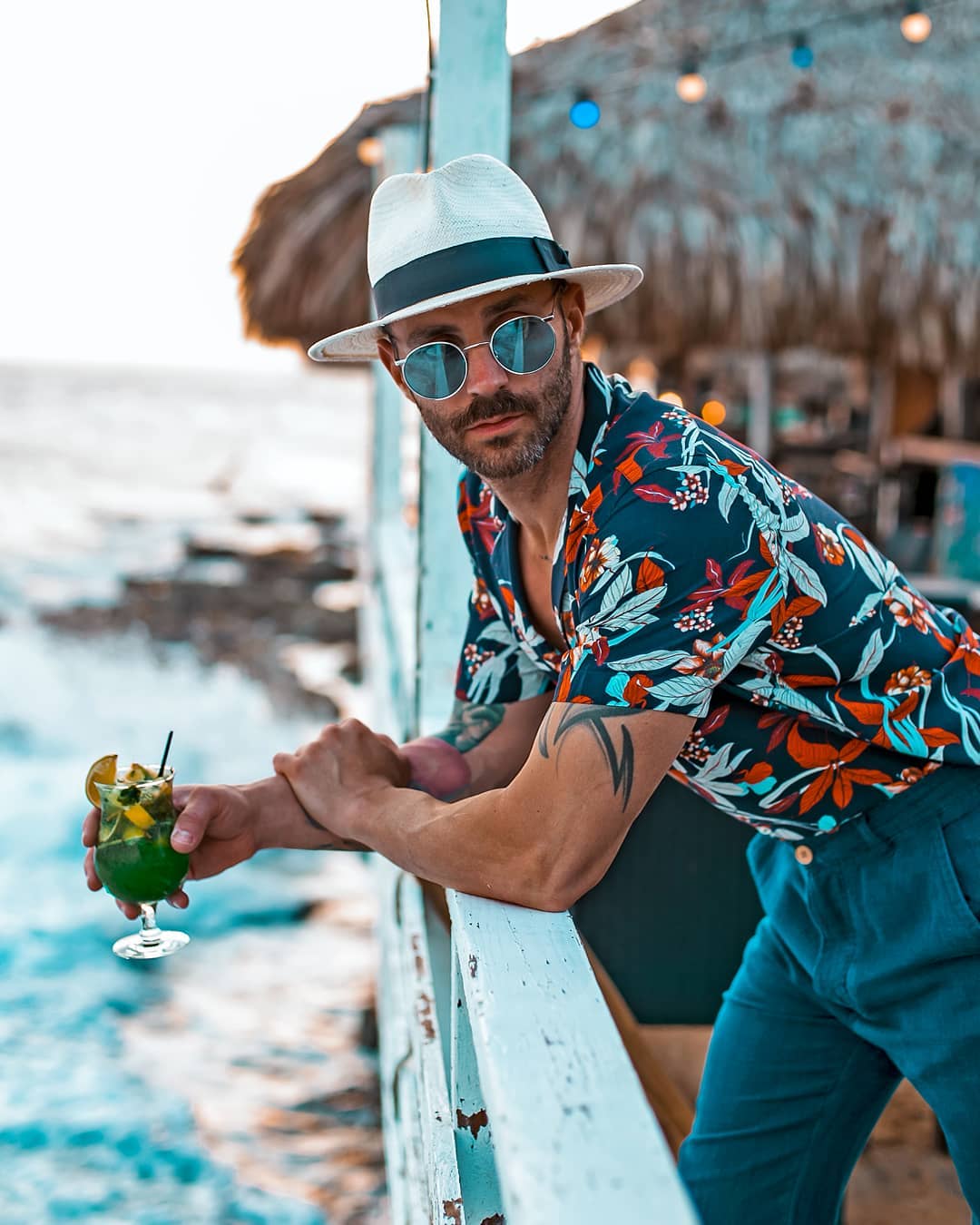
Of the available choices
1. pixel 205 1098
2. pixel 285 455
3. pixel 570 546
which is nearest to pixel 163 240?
pixel 285 455

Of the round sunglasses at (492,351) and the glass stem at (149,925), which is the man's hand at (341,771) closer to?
the glass stem at (149,925)

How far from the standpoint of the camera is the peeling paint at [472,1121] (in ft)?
4.93

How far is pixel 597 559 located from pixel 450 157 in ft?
4.42

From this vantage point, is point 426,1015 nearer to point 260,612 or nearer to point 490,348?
point 490,348

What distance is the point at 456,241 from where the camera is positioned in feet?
5.23

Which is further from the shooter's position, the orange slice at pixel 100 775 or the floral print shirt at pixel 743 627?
the orange slice at pixel 100 775

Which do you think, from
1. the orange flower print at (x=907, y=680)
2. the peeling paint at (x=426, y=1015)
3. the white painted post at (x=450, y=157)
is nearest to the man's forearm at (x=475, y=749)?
the peeling paint at (x=426, y=1015)

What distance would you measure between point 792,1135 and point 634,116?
5.47 m

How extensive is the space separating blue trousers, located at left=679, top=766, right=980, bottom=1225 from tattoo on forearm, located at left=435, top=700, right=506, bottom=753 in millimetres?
491

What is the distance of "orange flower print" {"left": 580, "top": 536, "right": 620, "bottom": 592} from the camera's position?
4.52 feet

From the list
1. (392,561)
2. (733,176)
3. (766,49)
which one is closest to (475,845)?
(392,561)

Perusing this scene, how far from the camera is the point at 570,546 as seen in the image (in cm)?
151

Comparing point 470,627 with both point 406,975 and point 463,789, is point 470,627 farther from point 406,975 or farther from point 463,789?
point 406,975

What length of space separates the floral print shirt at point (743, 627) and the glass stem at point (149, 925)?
716 mm
